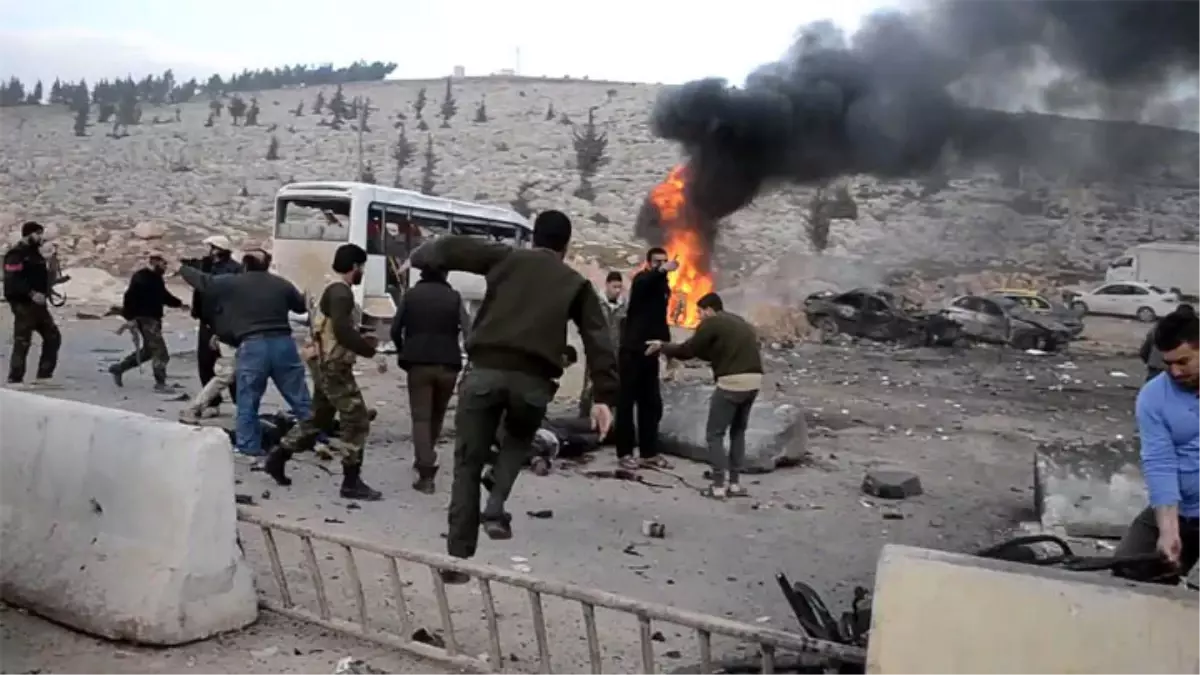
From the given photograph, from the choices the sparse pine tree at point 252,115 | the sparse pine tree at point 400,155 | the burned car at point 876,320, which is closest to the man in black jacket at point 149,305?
the burned car at point 876,320

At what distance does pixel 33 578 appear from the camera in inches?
172

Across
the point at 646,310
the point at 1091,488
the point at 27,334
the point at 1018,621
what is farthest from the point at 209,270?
the point at 1018,621

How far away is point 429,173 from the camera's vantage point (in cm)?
4184

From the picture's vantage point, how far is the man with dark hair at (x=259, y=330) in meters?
7.07

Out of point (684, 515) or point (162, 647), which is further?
point (684, 515)

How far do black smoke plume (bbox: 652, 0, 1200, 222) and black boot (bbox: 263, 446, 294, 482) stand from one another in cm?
1225

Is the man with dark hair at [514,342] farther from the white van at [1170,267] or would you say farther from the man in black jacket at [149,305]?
the white van at [1170,267]

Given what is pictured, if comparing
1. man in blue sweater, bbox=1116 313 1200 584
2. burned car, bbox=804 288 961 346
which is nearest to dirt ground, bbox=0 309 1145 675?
man in blue sweater, bbox=1116 313 1200 584

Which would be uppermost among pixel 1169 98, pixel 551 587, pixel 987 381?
pixel 1169 98

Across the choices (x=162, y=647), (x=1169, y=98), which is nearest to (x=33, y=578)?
(x=162, y=647)

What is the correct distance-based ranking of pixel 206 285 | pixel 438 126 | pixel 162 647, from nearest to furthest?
pixel 162 647 → pixel 206 285 → pixel 438 126

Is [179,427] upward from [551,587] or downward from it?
upward

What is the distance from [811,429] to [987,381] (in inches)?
267

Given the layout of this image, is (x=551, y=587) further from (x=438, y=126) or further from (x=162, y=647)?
(x=438, y=126)
